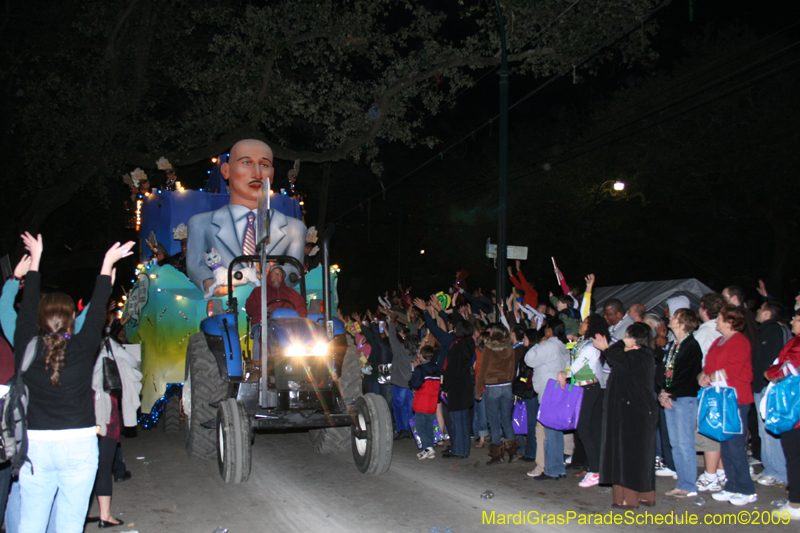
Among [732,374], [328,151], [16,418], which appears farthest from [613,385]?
[328,151]

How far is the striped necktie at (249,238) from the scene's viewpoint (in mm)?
11438

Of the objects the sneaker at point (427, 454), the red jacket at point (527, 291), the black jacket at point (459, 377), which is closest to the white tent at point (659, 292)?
the red jacket at point (527, 291)

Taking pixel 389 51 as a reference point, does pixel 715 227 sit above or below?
below

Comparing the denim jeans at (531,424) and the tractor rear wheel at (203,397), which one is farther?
the denim jeans at (531,424)

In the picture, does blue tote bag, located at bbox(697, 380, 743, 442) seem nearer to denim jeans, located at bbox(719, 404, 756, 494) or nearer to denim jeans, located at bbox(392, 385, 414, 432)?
denim jeans, located at bbox(719, 404, 756, 494)

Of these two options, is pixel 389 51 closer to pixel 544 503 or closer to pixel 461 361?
pixel 461 361

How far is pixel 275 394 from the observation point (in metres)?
6.84

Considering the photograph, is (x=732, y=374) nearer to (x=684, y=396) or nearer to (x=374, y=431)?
(x=684, y=396)

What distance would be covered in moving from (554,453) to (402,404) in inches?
124

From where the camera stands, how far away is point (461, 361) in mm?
8805

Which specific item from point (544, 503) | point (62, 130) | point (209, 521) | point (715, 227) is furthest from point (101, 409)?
point (715, 227)

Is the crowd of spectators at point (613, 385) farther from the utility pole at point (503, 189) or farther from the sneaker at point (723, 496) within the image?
the utility pole at point (503, 189)

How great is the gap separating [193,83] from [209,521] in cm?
1332

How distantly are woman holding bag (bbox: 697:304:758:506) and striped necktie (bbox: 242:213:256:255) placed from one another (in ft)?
24.4
